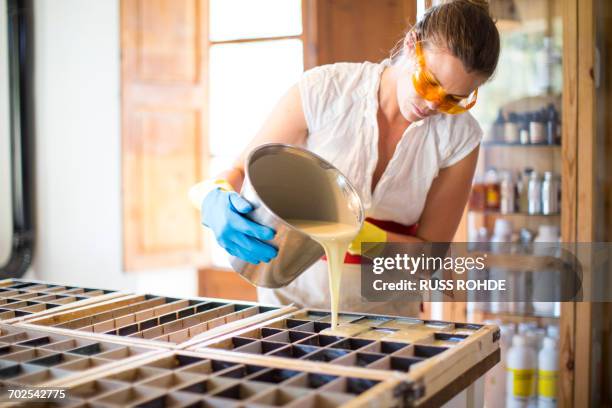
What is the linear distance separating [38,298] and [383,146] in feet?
3.17

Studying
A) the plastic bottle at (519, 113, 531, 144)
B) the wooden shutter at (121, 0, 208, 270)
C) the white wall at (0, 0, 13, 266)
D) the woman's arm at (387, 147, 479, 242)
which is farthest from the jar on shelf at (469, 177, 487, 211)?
the white wall at (0, 0, 13, 266)

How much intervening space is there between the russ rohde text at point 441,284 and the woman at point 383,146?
5 centimetres

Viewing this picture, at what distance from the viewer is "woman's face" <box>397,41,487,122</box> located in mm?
1560

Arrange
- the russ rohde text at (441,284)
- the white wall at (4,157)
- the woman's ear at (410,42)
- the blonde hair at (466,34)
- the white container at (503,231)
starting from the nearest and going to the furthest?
the blonde hair at (466,34) < the woman's ear at (410,42) < the russ rohde text at (441,284) < the white container at (503,231) < the white wall at (4,157)

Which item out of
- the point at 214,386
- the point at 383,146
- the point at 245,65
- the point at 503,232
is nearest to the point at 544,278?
the point at 503,232

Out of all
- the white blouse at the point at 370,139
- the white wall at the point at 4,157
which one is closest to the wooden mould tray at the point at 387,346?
the white blouse at the point at 370,139

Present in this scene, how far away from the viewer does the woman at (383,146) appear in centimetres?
174

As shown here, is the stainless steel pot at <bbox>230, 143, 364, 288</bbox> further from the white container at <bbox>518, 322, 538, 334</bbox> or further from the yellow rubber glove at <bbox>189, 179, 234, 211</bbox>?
the white container at <bbox>518, 322, 538, 334</bbox>

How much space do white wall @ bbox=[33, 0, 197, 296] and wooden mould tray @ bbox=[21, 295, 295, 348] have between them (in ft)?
6.66

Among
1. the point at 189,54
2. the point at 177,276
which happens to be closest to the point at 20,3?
the point at 189,54

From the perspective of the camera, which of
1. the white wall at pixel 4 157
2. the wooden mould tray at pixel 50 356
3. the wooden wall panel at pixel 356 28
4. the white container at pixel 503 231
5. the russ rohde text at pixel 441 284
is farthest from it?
the white wall at pixel 4 157

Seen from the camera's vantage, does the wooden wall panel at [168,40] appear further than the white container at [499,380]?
Yes

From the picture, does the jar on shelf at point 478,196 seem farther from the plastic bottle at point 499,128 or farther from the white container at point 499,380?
the white container at point 499,380

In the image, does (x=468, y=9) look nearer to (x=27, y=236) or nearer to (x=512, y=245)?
(x=512, y=245)
